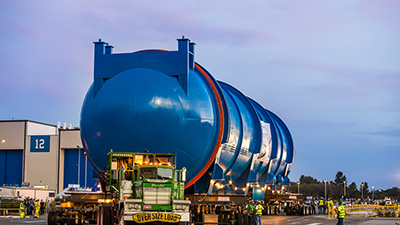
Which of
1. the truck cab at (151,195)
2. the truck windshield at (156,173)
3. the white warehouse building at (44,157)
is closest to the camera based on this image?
the truck cab at (151,195)

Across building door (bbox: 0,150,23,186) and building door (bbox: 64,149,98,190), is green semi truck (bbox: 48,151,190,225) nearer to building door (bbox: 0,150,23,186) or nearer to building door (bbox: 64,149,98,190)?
building door (bbox: 64,149,98,190)

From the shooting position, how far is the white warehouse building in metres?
60.2

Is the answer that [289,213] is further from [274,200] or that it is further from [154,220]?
[154,220]

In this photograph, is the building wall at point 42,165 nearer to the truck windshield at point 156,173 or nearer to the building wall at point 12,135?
the building wall at point 12,135

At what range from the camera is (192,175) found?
2270cm

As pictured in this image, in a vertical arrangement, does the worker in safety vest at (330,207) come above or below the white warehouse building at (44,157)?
below

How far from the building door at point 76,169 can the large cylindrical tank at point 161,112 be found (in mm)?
37440

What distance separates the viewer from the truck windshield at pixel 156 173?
17641mm

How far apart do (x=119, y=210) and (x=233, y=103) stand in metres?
10.9

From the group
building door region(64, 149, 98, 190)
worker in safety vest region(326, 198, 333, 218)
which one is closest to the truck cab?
worker in safety vest region(326, 198, 333, 218)

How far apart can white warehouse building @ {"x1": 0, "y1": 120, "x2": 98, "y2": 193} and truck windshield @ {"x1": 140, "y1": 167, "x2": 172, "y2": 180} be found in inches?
1693

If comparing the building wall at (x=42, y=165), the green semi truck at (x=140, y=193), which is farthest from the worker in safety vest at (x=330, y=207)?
the building wall at (x=42, y=165)

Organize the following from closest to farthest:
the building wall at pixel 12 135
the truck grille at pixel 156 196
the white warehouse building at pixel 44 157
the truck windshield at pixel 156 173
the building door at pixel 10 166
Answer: the truck grille at pixel 156 196, the truck windshield at pixel 156 173, the white warehouse building at pixel 44 157, the building wall at pixel 12 135, the building door at pixel 10 166

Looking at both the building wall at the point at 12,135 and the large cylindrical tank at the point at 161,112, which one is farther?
the building wall at the point at 12,135
